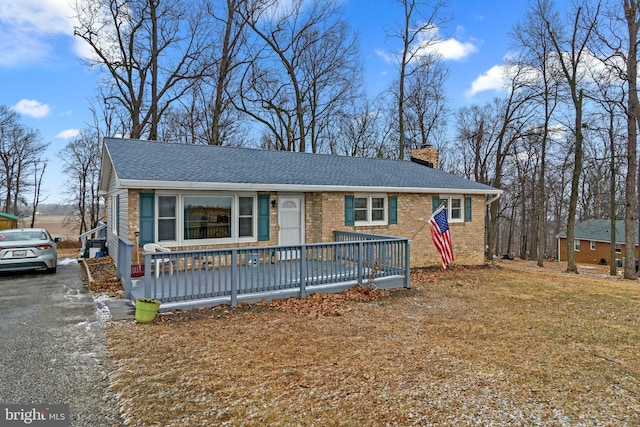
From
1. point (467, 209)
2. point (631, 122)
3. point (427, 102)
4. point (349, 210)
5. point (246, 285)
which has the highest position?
point (427, 102)

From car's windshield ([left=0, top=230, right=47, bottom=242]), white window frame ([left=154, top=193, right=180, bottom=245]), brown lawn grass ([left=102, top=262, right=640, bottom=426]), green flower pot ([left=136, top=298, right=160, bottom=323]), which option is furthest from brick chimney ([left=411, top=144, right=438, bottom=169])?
car's windshield ([left=0, top=230, right=47, bottom=242])

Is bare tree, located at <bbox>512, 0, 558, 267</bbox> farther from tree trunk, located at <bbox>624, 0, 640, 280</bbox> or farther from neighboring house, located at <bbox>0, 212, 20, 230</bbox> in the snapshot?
neighboring house, located at <bbox>0, 212, 20, 230</bbox>

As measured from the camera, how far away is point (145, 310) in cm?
571

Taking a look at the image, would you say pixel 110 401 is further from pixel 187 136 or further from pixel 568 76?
Result: pixel 187 136

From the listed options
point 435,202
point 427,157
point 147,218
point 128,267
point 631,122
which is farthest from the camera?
point 427,157

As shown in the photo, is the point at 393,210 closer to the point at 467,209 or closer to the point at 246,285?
the point at 467,209

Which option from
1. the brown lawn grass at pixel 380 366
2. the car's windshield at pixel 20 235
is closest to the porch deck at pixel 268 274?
the brown lawn grass at pixel 380 366

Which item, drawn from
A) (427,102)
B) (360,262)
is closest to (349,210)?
(360,262)

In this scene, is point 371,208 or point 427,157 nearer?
point 371,208

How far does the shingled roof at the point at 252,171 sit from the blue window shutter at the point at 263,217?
0.51m

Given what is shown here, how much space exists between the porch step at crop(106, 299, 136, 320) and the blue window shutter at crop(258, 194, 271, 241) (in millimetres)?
3726

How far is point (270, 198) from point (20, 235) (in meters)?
6.87

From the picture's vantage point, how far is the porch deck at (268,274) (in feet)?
20.7

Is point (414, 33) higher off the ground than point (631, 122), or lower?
higher
